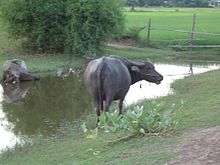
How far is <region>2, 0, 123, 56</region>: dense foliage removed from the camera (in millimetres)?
22750

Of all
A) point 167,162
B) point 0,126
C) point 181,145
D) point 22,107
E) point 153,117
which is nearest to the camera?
point 167,162

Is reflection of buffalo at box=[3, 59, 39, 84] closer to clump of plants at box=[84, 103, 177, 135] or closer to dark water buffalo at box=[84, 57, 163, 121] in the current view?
dark water buffalo at box=[84, 57, 163, 121]

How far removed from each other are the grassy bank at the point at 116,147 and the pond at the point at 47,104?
0.88 meters

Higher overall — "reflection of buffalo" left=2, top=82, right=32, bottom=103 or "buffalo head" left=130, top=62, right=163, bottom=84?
"buffalo head" left=130, top=62, right=163, bottom=84

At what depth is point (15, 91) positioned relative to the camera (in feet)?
54.1

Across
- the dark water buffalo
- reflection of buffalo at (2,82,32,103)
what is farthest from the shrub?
the dark water buffalo

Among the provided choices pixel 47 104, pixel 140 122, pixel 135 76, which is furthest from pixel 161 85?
pixel 140 122

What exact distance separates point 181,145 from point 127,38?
21.3 m

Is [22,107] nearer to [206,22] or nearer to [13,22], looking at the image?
[13,22]

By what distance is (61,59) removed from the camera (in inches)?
875

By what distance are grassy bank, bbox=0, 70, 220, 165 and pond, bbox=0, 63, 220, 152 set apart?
2.88 feet

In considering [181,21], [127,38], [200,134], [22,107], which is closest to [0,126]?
[22,107]

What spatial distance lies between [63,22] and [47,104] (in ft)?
32.2

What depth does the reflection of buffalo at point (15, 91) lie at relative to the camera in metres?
15.1
